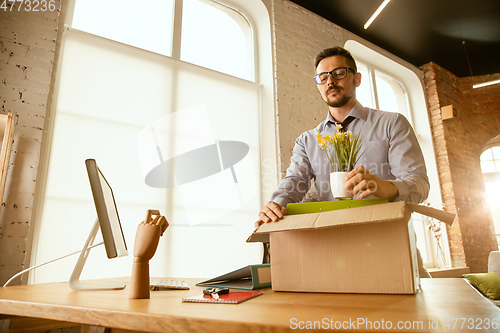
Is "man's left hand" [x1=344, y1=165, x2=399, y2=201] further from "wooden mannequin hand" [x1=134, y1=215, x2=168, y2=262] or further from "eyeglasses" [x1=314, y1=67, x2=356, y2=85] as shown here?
"eyeglasses" [x1=314, y1=67, x2=356, y2=85]

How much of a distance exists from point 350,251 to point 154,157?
7.61 feet

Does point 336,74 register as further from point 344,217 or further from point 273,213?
point 344,217

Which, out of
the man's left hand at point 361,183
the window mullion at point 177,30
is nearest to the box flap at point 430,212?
the man's left hand at point 361,183

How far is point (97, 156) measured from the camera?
2.44 m

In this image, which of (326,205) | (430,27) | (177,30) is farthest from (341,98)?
(430,27)

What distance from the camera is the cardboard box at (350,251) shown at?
65 centimetres

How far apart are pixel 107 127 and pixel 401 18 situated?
14.1 feet

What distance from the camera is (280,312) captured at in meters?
0.49

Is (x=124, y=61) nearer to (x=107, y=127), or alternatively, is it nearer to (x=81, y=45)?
(x=81, y=45)

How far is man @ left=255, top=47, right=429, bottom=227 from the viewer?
1.34 m

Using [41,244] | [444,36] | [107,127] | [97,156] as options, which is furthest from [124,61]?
[444,36]

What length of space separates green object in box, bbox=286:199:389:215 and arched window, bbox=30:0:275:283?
6.44 ft

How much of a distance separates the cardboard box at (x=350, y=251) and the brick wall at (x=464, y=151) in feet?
17.3

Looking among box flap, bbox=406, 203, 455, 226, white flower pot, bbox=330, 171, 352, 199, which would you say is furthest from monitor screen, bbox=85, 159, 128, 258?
box flap, bbox=406, 203, 455, 226
